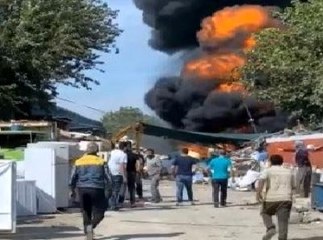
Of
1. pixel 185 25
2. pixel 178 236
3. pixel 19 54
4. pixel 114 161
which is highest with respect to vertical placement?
pixel 185 25

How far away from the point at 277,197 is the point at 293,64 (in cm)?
2085

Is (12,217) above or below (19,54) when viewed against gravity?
below

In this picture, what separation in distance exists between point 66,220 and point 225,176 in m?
5.86

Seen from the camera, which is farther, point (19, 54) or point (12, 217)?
point (19, 54)

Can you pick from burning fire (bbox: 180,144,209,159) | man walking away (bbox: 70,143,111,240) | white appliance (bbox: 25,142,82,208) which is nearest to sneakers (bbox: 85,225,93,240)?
man walking away (bbox: 70,143,111,240)

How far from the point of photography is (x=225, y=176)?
2366 centimetres

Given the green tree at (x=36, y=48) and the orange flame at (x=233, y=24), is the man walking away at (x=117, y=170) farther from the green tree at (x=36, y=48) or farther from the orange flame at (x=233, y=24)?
the orange flame at (x=233, y=24)

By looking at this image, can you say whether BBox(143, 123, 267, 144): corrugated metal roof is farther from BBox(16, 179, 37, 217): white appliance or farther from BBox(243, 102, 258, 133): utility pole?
BBox(16, 179, 37, 217): white appliance

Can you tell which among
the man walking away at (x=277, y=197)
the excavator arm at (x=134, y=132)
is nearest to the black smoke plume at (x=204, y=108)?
the excavator arm at (x=134, y=132)

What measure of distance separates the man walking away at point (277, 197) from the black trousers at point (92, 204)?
2519 mm

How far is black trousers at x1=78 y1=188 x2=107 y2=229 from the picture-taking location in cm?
1456

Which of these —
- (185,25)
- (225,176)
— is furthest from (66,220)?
(185,25)

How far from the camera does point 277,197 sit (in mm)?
13922

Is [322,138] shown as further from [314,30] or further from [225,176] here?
[225,176]
